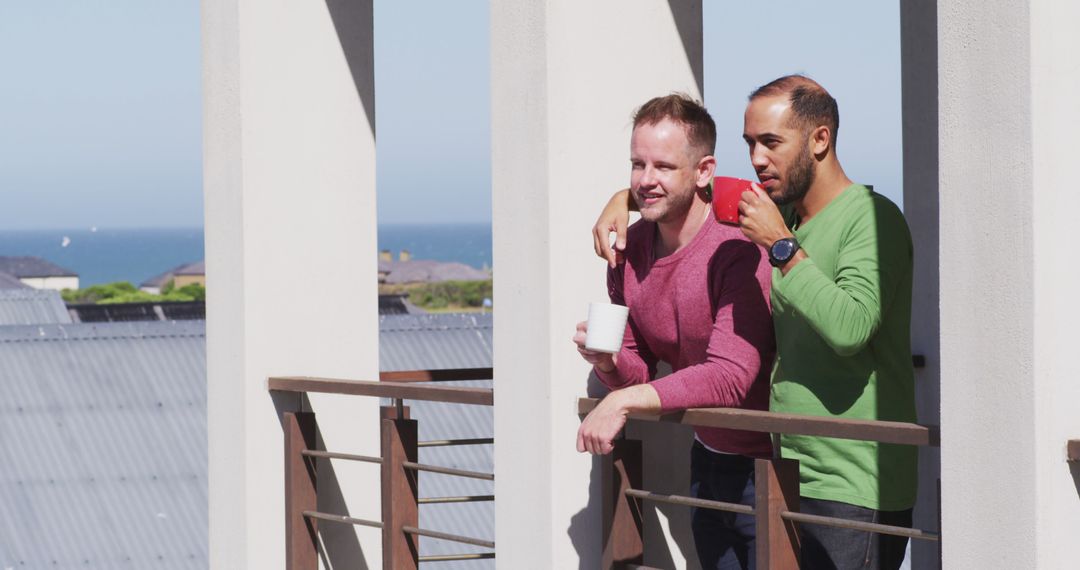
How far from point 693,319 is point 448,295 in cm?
9306

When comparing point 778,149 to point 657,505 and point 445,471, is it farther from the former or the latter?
point 445,471

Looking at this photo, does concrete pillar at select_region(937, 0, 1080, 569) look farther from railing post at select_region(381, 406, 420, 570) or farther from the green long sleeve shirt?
railing post at select_region(381, 406, 420, 570)

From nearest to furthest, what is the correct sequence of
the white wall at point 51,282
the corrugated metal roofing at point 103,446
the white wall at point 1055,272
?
the white wall at point 1055,272 < the corrugated metal roofing at point 103,446 < the white wall at point 51,282

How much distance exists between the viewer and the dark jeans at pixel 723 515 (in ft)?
13.3

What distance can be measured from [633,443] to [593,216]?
614 millimetres

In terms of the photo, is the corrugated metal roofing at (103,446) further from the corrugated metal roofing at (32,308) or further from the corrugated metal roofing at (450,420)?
the corrugated metal roofing at (32,308)

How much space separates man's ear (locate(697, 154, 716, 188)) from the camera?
396 centimetres

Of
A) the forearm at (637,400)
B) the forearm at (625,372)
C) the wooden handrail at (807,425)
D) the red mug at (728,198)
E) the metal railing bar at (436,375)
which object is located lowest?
the metal railing bar at (436,375)

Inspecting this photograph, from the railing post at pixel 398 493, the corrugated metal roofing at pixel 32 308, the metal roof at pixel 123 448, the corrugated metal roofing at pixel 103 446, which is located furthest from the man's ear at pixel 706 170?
the corrugated metal roofing at pixel 32 308

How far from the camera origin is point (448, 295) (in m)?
96.9

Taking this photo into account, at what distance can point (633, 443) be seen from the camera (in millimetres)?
4516

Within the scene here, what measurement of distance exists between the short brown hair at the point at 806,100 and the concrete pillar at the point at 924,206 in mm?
1873

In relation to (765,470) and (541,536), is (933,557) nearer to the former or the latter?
(541,536)

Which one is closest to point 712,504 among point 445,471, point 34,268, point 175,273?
point 445,471
